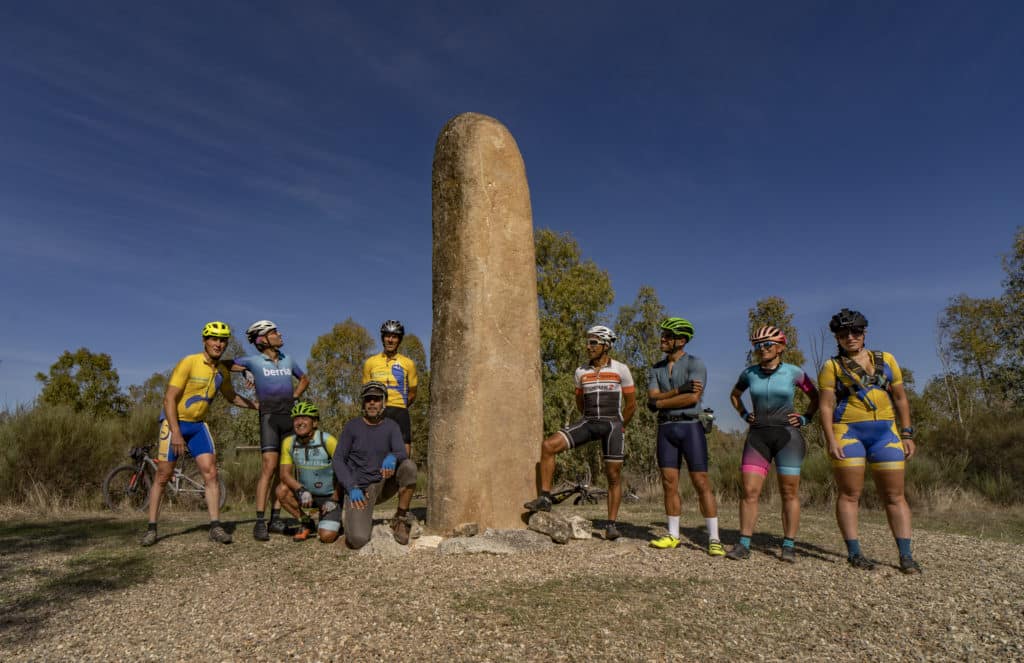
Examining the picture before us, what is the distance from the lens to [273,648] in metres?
3.67

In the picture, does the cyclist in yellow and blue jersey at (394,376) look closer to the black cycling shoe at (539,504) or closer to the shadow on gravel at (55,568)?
the black cycling shoe at (539,504)

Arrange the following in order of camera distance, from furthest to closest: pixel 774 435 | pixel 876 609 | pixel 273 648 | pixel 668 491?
pixel 668 491 < pixel 774 435 < pixel 876 609 < pixel 273 648

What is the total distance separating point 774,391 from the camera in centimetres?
594

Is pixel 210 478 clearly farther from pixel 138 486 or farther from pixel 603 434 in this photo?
pixel 138 486

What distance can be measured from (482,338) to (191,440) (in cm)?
335

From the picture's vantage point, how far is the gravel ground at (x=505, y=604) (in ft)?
12.2

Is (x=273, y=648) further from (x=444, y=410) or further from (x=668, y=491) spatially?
(x=668, y=491)

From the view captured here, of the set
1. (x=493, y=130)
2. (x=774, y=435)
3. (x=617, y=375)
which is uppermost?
(x=493, y=130)

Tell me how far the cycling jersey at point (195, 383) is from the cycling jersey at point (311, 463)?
983 mm

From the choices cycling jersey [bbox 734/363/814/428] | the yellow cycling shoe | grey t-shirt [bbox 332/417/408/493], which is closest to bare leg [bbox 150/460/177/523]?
grey t-shirt [bbox 332/417/408/493]

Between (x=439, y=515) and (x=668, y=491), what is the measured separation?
238 cm

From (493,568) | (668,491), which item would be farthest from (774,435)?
(493,568)

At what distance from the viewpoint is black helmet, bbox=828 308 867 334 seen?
5678 millimetres

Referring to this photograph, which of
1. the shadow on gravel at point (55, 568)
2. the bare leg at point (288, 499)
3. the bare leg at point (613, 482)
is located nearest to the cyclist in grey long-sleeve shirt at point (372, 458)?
the bare leg at point (288, 499)
